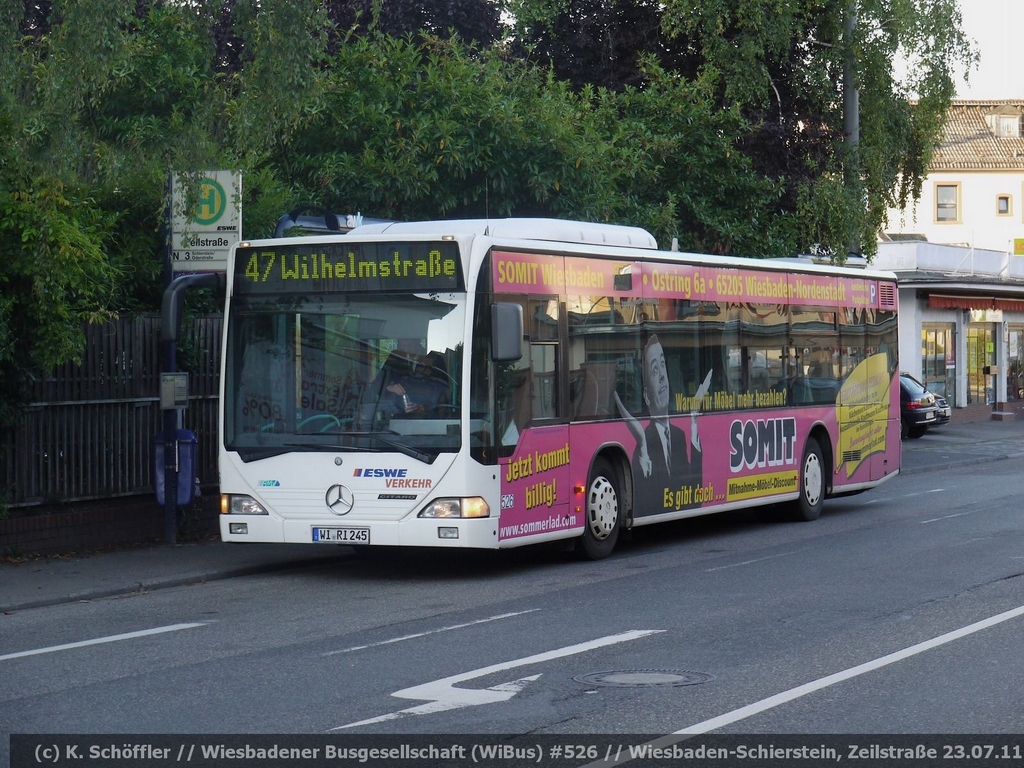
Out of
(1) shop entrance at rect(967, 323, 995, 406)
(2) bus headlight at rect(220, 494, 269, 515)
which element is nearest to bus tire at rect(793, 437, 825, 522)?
(2) bus headlight at rect(220, 494, 269, 515)

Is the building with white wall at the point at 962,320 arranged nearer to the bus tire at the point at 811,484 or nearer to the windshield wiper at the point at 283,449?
the bus tire at the point at 811,484

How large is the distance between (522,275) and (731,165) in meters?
14.1

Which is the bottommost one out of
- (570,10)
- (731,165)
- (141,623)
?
(141,623)

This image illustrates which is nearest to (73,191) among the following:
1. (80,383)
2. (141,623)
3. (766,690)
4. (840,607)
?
(80,383)

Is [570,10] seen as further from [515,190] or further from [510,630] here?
[510,630]

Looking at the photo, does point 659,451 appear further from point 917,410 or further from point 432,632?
point 917,410

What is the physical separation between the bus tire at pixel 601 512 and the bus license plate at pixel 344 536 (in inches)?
93.7

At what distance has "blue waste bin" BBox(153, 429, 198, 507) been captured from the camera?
50.0ft

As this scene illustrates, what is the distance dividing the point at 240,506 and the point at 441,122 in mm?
8205

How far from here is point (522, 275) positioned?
13.4 meters

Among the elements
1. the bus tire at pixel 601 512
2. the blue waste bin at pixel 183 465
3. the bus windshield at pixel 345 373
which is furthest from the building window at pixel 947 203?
the bus windshield at pixel 345 373

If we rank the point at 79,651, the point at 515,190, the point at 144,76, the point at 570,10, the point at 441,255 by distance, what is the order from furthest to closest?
the point at 570,10
the point at 515,190
the point at 144,76
the point at 441,255
the point at 79,651

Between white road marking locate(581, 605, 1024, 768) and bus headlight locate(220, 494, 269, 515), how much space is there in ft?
19.6

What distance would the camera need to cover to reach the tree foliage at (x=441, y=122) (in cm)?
1365
